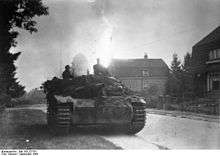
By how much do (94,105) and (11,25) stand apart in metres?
2.87

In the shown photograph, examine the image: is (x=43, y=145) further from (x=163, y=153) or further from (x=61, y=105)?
(x=163, y=153)

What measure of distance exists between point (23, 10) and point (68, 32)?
4.04 feet

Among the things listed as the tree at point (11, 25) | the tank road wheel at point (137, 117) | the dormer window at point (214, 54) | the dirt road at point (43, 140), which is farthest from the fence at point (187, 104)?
the tree at point (11, 25)

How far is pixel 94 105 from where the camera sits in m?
10.7

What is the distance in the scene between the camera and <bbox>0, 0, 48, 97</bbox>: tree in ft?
31.7

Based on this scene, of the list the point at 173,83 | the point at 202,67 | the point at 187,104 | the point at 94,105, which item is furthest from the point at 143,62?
the point at 202,67

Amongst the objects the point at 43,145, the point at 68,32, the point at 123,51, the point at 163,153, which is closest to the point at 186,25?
the point at 123,51

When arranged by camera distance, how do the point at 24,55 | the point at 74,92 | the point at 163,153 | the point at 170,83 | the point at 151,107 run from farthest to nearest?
the point at 151,107
the point at 170,83
the point at 74,92
the point at 24,55
the point at 163,153

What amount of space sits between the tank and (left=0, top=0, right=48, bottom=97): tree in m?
1.46

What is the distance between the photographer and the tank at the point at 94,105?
10617mm

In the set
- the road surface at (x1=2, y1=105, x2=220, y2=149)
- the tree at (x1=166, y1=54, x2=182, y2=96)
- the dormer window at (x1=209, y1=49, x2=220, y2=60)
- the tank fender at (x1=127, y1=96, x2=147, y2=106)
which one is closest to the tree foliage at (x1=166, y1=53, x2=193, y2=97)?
the tree at (x1=166, y1=54, x2=182, y2=96)

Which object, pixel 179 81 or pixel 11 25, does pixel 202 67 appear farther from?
pixel 11 25

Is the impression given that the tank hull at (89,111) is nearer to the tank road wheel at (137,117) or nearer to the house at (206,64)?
the tank road wheel at (137,117)

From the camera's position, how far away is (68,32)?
10031mm
